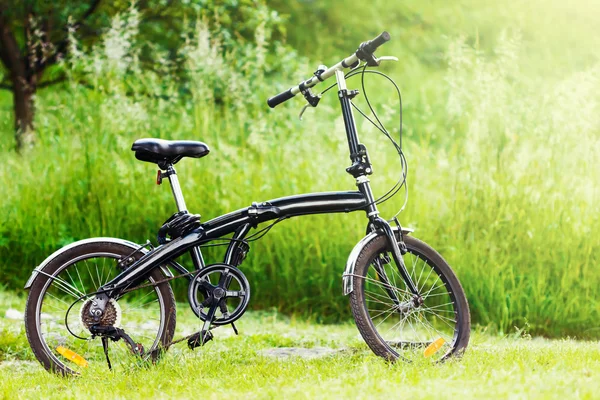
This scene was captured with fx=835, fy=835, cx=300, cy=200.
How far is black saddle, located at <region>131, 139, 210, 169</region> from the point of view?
4.14 meters

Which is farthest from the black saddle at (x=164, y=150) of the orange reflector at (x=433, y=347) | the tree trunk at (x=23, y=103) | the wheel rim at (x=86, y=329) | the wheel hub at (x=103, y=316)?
the tree trunk at (x=23, y=103)

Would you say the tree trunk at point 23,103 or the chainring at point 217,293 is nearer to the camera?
the chainring at point 217,293

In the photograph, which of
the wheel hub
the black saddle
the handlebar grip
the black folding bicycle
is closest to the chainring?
the black folding bicycle

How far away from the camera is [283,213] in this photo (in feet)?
13.7

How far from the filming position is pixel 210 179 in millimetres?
6910

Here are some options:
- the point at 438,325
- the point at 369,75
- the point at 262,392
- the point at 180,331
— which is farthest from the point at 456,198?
the point at 369,75

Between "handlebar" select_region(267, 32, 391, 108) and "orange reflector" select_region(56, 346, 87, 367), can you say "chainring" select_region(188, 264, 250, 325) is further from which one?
"handlebar" select_region(267, 32, 391, 108)

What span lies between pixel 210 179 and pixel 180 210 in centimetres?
268

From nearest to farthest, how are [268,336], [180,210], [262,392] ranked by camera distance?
[262,392] → [180,210] → [268,336]

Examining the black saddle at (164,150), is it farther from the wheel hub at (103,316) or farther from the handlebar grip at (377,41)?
the handlebar grip at (377,41)

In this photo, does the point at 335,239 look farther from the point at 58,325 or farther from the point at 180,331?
the point at 58,325

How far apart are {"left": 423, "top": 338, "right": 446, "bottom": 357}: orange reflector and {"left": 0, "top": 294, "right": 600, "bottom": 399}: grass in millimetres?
100

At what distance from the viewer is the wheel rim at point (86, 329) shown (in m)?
4.20

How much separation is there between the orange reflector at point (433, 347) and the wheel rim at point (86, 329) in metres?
1.32
